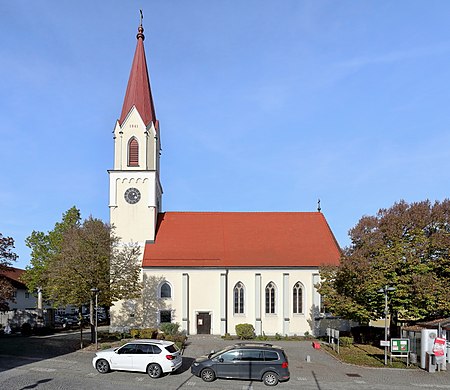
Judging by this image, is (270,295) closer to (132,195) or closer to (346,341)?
(346,341)

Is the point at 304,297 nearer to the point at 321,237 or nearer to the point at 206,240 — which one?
the point at 321,237

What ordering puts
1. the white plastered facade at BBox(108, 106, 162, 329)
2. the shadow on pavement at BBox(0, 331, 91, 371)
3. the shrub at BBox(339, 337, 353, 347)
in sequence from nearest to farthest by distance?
the shadow on pavement at BBox(0, 331, 91, 371), the shrub at BBox(339, 337, 353, 347), the white plastered facade at BBox(108, 106, 162, 329)

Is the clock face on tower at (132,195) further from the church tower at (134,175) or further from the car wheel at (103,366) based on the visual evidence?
the car wheel at (103,366)

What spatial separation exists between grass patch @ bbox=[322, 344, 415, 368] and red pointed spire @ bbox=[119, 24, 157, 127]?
2536 centimetres

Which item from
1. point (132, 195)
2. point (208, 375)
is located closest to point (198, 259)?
point (132, 195)

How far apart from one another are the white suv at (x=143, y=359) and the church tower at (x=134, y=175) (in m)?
20.1

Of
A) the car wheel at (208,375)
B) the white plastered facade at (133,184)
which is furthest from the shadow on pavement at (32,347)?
the car wheel at (208,375)

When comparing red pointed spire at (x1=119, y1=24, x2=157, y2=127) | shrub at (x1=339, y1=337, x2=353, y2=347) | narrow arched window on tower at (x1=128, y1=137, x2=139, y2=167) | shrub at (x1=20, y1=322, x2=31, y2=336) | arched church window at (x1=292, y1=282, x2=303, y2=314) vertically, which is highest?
red pointed spire at (x1=119, y1=24, x2=157, y2=127)

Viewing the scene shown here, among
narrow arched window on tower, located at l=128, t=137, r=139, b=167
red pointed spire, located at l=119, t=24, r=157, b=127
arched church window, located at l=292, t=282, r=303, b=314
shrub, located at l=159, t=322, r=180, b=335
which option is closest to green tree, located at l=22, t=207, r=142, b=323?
shrub, located at l=159, t=322, r=180, b=335

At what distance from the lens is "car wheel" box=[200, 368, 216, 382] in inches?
856

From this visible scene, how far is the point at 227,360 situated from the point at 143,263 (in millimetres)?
20599

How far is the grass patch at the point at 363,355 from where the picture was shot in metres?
26.3

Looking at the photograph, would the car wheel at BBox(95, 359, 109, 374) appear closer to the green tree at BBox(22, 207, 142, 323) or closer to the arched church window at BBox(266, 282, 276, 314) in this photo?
the green tree at BBox(22, 207, 142, 323)

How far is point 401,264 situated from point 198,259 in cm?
1813
